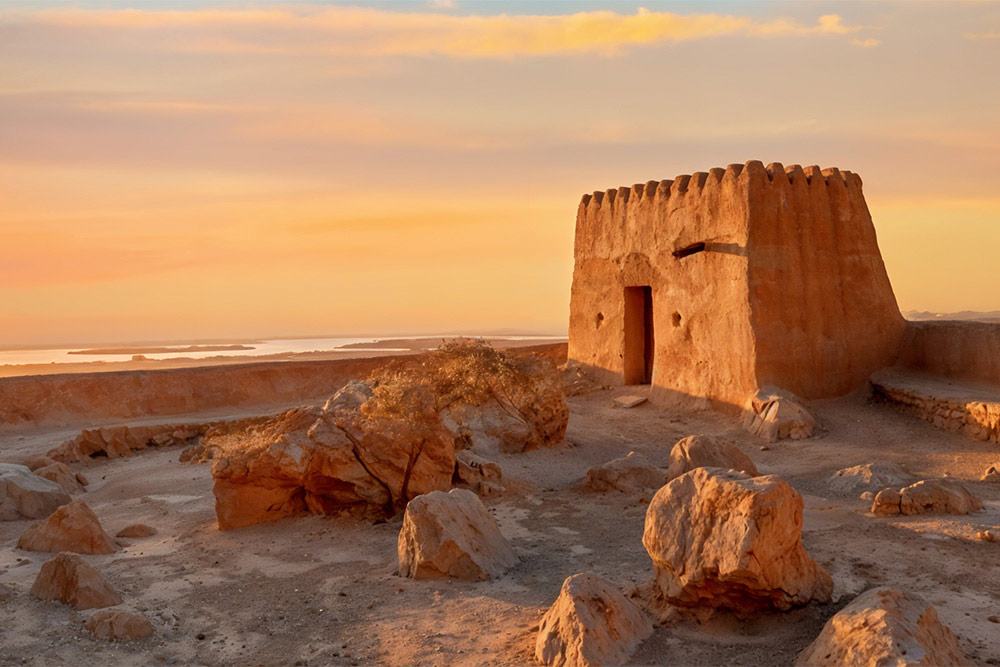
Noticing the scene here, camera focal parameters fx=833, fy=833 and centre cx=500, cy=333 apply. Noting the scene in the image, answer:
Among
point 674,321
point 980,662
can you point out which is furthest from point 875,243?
point 980,662

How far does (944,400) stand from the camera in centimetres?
1194

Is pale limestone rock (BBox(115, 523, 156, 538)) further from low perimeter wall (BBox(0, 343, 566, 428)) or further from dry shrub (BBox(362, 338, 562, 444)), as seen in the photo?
low perimeter wall (BBox(0, 343, 566, 428))

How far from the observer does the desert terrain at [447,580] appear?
534 cm

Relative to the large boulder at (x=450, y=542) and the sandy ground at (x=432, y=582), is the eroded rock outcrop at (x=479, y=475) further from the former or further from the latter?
the large boulder at (x=450, y=542)

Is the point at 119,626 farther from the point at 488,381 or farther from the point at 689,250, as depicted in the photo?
the point at 689,250

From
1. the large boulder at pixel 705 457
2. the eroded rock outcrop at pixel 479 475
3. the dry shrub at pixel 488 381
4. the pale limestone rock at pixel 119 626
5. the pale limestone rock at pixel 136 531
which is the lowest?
the pale limestone rock at pixel 136 531

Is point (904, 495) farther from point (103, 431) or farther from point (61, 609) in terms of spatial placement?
point (103, 431)

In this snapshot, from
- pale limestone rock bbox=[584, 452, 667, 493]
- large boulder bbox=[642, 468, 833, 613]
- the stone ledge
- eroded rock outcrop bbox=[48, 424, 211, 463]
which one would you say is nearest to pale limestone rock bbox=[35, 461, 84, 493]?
eroded rock outcrop bbox=[48, 424, 211, 463]

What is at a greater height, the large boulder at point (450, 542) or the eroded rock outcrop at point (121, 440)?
the large boulder at point (450, 542)

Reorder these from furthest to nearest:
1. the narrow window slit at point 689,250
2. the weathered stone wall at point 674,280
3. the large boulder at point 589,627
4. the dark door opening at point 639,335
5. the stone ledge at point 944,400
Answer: the dark door opening at point 639,335
the narrow window slit at point 689,250
the weathered stone wall at point 674,280
the stone ledge at point 944,400
the large boulder at point 589,627

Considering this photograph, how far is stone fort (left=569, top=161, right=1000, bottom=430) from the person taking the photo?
13.2 m

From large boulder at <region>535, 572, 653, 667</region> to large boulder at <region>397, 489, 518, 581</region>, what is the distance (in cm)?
140

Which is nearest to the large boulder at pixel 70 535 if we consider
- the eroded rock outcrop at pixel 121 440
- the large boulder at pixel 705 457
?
the eroded rock outcrop at pixel 121 440

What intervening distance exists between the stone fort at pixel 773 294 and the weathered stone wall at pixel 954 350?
2 cm
